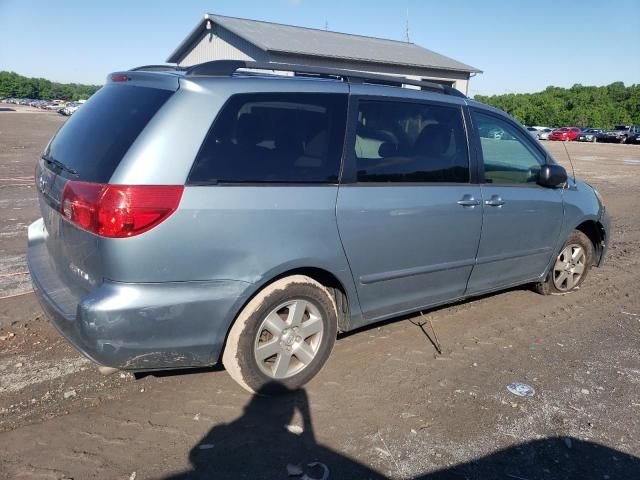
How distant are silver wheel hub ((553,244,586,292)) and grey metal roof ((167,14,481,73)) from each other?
63.0 ft

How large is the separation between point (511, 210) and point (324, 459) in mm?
2575

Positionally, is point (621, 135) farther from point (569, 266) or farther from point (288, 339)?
point (288, 339)

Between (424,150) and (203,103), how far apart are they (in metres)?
1.68

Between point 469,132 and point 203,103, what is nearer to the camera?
point 203,103

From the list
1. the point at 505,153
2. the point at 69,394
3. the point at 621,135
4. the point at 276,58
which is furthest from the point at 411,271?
→ the point at 621,135

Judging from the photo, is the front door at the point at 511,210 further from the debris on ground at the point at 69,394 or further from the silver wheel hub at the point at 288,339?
the debris on ground at the point at 69,394

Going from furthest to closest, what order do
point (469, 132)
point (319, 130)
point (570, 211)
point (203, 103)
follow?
point (570, 211) → point (469, 132) → point (319, 130) → point (203, 103)

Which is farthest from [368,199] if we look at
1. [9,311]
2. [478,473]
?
[9,311]

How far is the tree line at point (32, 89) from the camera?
Answer: 133125mm

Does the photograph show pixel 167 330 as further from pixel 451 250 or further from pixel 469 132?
pixel 469 132

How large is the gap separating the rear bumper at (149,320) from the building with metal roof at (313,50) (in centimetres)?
2096

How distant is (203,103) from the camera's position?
2.89m

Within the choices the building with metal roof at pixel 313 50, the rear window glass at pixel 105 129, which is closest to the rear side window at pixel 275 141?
the rear window glass at pixel 105 129

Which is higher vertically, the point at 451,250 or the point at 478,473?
the point at 451,250
